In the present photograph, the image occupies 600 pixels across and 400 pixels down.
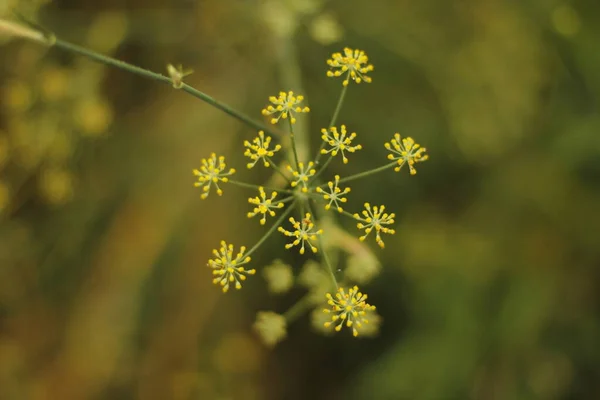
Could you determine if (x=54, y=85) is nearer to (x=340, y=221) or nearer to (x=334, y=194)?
(x=340, y=221)

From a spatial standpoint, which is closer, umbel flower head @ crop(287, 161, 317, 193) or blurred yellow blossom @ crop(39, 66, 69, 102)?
umbel flower head @ crop(287, 161, 317, 193)

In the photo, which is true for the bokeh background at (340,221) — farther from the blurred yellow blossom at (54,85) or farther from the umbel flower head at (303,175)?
the umbel flower head at (303,175)

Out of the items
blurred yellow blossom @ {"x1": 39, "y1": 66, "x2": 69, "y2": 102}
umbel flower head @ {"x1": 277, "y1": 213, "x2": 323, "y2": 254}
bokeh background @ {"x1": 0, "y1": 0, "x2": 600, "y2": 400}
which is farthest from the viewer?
bokeh background @ {"x1": 0, "y1": 0, "x2": 600, "y2": 400}

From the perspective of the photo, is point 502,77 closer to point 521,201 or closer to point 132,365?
point 521,201

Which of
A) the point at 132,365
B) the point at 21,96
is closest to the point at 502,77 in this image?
the point at 21,96

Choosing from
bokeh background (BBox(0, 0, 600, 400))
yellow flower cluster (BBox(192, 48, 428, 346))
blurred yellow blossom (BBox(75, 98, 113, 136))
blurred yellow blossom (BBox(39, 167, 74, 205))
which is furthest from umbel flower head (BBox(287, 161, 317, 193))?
blurred yellow blossom (BBox(39, 167, 74, 205))

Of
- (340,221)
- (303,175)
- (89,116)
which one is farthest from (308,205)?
(89,116)

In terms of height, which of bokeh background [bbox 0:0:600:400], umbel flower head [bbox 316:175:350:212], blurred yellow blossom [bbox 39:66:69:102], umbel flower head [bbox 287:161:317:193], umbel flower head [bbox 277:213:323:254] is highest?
blurred yellow blossom [bbox 39:66:69:102]

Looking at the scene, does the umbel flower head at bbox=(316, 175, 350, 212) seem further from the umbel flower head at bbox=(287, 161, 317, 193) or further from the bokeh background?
the bokeh background

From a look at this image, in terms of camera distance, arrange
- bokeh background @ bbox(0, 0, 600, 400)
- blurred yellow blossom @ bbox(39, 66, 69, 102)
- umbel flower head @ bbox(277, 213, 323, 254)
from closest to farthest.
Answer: umbel flower head @ bbox(277, 213, 323, 254) < blurred yellow blossom @ bbox(39, 66, 69, 102) < bokeh background @ bbox(0, 0, 600, 400)
